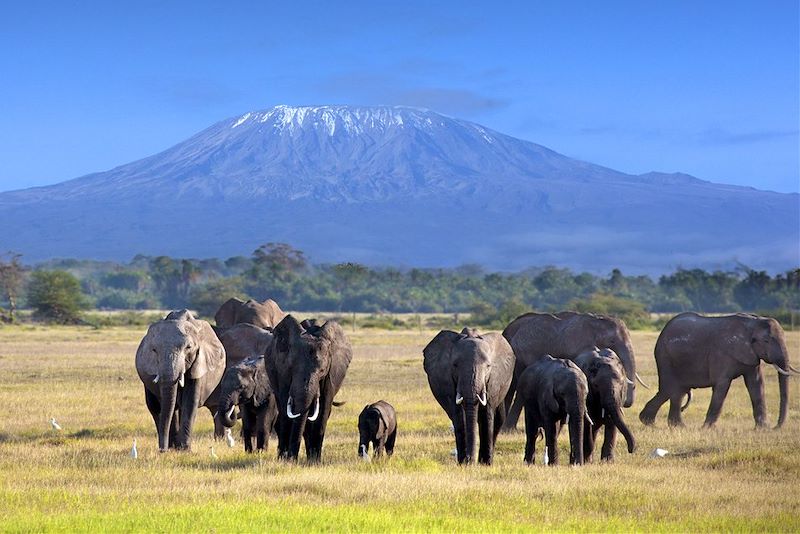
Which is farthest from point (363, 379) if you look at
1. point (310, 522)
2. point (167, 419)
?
point (310, 522)

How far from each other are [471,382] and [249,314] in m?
12.1

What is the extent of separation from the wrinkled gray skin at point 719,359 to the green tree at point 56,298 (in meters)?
75.6

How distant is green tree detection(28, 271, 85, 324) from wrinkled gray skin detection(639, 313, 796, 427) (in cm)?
7557

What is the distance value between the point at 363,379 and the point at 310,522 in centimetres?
2341

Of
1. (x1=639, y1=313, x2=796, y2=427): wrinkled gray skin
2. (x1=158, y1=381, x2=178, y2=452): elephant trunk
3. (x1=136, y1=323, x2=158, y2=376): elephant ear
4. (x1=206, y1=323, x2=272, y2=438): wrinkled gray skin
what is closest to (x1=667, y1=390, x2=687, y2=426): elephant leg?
(x1=639, y1=313, x2=796, y2=427): wrinkled gray skin

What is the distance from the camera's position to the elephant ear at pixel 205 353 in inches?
797

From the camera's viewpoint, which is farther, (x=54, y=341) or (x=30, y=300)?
(x=30, y=300)

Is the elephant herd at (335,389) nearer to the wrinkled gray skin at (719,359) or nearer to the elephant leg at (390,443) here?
the elephant leg at (390,443)

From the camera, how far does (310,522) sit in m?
13.9

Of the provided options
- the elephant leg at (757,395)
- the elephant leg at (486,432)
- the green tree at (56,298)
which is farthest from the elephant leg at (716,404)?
the green tree at (56,298)

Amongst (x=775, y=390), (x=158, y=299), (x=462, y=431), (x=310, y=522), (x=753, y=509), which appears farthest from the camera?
(x=158, y=299)

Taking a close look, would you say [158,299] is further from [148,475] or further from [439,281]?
[148,475]

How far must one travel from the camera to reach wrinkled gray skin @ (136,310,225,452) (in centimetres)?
1955

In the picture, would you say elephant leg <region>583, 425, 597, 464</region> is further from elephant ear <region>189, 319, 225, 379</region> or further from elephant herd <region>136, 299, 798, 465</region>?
elephant ear <region>189, 319, 225, 379</region>
